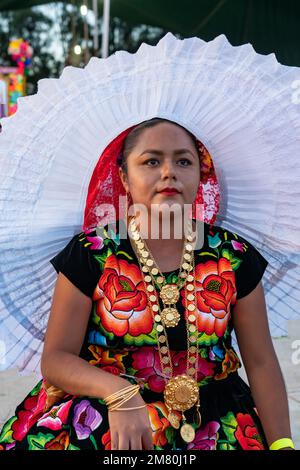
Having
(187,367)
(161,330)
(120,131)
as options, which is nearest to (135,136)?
(120,131)

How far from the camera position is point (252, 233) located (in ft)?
6.58

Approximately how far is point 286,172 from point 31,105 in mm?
802

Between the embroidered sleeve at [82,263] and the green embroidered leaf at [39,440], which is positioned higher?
the embroidered sleeve at [82,263]

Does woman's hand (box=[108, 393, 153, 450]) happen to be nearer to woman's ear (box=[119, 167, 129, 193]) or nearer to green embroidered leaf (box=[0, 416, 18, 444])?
green embroidered leaf (box=[0, 416, 18, 444])

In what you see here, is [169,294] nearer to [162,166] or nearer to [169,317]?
[169,317]

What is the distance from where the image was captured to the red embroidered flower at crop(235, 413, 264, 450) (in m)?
1.61

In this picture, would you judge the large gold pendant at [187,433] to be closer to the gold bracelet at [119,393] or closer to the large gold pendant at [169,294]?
the gold bracelet at [119,393]

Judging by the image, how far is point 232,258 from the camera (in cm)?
178

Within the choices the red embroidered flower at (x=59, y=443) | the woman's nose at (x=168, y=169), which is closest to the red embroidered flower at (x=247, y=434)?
the red embroidered flower at (x=59, y=443)

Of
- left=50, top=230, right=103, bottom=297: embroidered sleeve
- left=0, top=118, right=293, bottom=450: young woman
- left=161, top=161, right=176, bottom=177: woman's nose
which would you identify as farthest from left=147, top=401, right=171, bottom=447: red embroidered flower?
left=161, top=161, right=176, bottom=177: woman's nose

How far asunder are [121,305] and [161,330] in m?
0.13

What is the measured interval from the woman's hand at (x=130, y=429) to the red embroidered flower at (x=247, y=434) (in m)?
0.28

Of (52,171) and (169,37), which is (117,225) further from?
(169,37)

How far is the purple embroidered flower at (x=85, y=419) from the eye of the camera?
A: 1.54m
